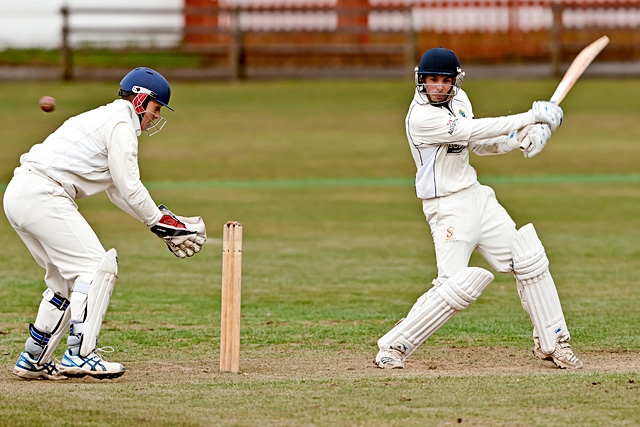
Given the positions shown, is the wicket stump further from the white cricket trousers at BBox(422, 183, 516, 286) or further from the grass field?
the white cricket trousers at BBox(422, 183, 516, 286)

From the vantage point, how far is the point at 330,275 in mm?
11211

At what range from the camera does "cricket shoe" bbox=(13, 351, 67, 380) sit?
22.9 feet

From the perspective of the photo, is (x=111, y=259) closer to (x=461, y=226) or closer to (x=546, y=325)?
(x=461, y=226)

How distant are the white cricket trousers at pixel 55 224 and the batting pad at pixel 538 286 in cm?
232

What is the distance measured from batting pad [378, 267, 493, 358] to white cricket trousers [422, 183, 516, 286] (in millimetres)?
119

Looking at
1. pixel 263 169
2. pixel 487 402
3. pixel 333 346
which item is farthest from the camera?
pixel 263 169

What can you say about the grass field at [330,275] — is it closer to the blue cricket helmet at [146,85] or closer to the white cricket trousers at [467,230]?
the white cricket trousers at [467,230]

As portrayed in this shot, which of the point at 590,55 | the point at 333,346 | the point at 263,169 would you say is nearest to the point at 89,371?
the point at 333,346

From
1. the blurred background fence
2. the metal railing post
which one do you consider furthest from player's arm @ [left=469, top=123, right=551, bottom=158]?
the metal railing post

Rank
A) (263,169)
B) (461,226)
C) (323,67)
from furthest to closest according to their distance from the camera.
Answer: (323,67) < (263,169) < (461,226)

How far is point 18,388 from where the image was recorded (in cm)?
669

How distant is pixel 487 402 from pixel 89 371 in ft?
6.91

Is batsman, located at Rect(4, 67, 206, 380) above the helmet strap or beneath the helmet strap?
beneath

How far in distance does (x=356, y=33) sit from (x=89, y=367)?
1984cm
